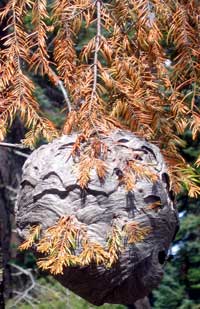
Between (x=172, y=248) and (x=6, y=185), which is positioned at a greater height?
(x=6, y=185)

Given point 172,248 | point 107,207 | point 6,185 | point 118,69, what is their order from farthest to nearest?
point 6,185, point 172,248, point 118,69, point 107,207

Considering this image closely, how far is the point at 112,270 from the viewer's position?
1.14m

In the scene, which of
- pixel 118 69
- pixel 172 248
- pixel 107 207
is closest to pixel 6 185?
pixel 172 248

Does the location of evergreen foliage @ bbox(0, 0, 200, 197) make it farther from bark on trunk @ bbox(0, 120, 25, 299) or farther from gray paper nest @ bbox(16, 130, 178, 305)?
bark on trunk @ bbox(0, 120, 25, 299)

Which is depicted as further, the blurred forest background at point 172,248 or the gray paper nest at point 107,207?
the blurred forest background at point 172,248

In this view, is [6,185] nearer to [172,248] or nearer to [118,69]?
[172,248]

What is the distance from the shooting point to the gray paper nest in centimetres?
111

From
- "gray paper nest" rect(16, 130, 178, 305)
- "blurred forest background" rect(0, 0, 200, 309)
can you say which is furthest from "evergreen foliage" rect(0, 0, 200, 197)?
"blurred forest background" rect(0, 0, 200, 309)

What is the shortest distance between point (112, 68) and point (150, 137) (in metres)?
0.12

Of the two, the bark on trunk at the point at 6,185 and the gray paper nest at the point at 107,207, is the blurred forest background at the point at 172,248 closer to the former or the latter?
the bark on trunk at the point at 6,185

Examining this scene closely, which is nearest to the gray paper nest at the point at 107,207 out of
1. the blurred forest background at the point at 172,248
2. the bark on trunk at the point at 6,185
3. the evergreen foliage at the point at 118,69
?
the evergreen foliage at the point at 118,69

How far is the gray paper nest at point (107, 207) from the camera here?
1.11 m

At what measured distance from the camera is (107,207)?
3.73ft

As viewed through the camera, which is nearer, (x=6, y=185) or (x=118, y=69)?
(x=118, y=69)
